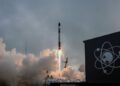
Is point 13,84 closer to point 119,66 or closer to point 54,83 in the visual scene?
point 54,83

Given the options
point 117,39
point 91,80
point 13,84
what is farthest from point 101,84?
point 13,84

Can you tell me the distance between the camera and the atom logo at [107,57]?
2052 inches

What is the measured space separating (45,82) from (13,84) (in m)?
13.8

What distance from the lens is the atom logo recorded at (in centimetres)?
5212

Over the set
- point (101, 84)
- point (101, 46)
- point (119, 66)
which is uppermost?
point (101, 46)

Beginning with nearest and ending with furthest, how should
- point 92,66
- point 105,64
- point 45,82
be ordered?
point 105,64
point 92,66
point 45,82

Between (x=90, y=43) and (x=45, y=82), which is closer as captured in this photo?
(x=90, y=43)

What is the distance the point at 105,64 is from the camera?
54688 mm

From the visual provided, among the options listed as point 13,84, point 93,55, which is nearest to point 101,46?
point 93,55

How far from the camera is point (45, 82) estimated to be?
279 ft

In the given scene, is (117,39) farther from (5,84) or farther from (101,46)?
(5,84)

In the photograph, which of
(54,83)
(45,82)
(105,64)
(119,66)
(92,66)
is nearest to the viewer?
(119,66)

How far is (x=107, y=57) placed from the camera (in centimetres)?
5447

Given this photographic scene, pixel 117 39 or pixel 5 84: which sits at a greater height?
pixel 117 39
